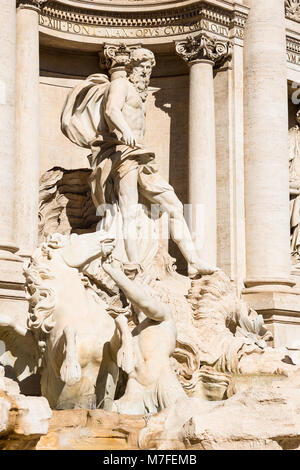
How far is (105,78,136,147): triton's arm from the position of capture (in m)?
15.3

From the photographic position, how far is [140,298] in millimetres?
10891

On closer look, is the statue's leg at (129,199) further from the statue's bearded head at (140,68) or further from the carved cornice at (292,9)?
the carved cornice at (292,9)

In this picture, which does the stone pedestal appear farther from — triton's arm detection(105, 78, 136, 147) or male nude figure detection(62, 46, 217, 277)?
triton's arm detection(105, 78, 136, 147)

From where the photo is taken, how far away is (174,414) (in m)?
8.55

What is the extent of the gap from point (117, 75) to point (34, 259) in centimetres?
702

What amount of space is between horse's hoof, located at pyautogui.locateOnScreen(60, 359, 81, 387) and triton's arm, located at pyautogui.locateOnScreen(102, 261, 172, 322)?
124cm

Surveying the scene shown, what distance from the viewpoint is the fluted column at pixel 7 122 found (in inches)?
559

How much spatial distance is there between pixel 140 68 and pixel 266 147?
2814mm

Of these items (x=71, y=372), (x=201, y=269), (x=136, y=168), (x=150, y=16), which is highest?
(x=150, y=16)

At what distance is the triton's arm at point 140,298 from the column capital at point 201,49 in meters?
7.04

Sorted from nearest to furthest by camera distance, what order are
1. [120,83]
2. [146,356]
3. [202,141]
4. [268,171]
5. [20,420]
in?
[20,420]
[146,356]
[120,83]
[202,141]
[268,171]

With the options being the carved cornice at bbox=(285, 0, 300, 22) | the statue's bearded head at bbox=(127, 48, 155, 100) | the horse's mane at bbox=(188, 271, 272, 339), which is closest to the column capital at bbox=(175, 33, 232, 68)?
the statue's bearded head at bbox=(127, 48, 155, 100)

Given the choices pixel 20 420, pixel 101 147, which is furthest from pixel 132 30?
pixel 20 420

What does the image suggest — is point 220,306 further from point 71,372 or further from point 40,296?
point 71,372
